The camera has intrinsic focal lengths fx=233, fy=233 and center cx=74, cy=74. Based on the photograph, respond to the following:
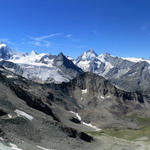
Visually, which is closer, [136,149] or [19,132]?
[19,132]

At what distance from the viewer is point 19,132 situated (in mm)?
57969

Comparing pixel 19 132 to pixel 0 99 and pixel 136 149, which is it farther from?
pixel 136 149

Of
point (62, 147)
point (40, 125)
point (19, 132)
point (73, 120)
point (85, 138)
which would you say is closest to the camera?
point (19, 132)

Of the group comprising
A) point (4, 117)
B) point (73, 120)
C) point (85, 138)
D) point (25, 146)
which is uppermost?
point (4, 117)

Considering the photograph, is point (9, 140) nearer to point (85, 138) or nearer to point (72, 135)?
point (72, 135)

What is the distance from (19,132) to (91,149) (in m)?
25.2

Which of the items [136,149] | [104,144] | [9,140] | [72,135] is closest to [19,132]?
[9,140]

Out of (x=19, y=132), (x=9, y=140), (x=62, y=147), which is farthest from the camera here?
(x=62, y=147)

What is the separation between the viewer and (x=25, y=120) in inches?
2596

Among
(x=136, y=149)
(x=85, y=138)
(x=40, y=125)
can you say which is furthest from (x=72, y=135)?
(x=136, y=149)

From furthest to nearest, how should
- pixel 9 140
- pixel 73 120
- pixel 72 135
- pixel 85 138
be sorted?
1. pixel 73 120
2. pixel 85 138
3. pixel 72 135
4. pixel 9 140

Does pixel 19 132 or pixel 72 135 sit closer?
pixel 19 132

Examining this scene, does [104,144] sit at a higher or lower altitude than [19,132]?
lower

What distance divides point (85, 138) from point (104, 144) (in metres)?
8.08
